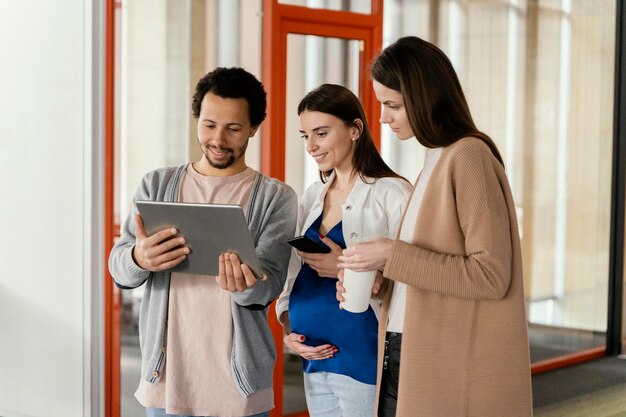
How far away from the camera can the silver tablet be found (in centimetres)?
170

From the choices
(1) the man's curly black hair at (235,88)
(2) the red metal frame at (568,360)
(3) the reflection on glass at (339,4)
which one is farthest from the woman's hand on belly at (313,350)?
(2) the red metal frame at (568,360)

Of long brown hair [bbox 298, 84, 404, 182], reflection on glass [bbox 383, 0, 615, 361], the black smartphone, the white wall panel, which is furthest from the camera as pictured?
reflection on glass [bbox 383, 0, 615, 361]

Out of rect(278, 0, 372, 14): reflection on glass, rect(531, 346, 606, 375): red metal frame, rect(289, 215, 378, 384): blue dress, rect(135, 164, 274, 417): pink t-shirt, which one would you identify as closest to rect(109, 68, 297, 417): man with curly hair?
rect(135, 164, 274, 417): pink t-shirt

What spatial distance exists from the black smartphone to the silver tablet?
10 centimetres

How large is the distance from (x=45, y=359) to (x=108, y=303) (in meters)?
0.38

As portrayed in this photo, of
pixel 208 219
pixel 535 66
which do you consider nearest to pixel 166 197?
pixel 208 219

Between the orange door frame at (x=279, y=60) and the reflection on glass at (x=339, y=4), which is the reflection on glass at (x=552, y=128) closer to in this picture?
the reflection on glass at (x=339, y=4)

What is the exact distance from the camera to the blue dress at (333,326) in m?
1.95

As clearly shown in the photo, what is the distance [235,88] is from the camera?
1953 mm

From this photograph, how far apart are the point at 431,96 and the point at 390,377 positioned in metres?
0.58

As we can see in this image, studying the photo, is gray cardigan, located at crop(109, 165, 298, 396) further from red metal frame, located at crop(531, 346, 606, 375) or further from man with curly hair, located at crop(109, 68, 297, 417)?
red metal frame, located at crop(531, 346, 606, 375)

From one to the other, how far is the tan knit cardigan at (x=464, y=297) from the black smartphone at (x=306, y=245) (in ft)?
0.87

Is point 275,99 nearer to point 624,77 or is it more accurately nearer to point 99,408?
point 99,408

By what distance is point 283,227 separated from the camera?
1947 mm
